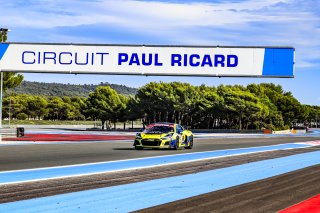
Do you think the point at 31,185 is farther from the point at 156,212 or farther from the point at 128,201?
the point at 156,212

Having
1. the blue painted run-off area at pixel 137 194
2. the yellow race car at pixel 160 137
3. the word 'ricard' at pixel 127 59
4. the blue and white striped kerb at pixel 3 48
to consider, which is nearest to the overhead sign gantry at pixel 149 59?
the word 'ricard' at pixel 127 59

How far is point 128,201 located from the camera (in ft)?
27.7

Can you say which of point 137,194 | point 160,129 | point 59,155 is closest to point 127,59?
point 160,129

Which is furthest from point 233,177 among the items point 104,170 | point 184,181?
point 104,170

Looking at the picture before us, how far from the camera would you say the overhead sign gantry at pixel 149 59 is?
31250mm

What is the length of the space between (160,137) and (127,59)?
33.2 feet

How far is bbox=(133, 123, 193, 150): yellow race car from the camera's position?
74.9 ft

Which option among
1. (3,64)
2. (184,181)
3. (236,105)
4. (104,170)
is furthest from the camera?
(236,105)

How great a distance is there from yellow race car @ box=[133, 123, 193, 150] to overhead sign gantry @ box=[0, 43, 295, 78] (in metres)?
8.01

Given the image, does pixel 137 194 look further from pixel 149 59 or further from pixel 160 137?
pixel 149 59

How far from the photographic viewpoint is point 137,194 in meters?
9.25

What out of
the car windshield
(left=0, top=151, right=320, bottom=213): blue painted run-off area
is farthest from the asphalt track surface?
(left=0, top=151, right=320, bottom=213): blue painted run-off area

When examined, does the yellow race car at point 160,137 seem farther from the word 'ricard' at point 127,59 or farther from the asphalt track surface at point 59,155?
the word 'ricard' at point 127,59

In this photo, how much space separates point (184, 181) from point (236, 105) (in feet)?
251
